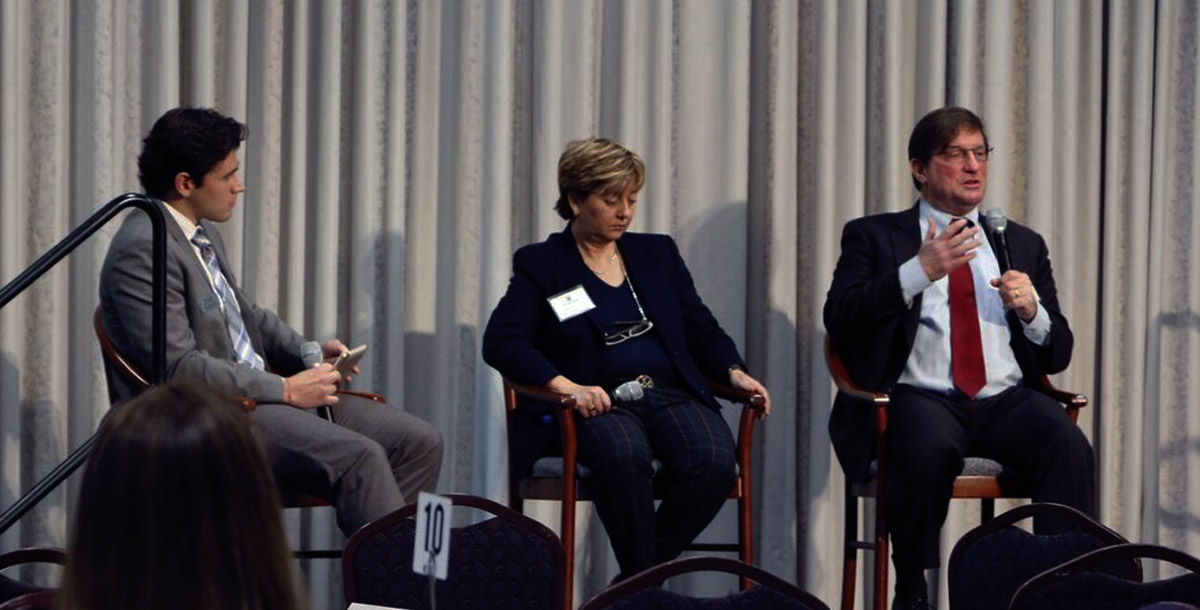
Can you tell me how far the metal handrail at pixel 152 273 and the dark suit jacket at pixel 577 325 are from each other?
903 mm

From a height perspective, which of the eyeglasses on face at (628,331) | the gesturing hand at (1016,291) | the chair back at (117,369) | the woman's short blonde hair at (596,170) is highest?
the woman's short blonde hair at (596,170)

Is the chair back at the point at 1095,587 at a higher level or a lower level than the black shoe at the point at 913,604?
higher

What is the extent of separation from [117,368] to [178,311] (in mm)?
189

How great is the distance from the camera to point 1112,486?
5.26m

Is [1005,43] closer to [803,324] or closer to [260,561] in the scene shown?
[803,324]

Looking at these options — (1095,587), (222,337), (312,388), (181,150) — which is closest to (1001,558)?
(1095,587)

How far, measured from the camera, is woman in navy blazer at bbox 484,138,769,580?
13.0ft

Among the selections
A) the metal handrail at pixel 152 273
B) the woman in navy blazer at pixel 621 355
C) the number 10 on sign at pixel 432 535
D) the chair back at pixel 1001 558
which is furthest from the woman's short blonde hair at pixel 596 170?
the number 10 on sign at pixel 432 535

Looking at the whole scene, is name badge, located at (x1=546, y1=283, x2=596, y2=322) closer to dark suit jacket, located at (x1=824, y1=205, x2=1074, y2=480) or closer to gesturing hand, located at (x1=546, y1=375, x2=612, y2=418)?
gesturing hand, located at (x1=546, y1=375, x2=612, y2=418)

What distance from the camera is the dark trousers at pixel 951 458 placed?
395 cm

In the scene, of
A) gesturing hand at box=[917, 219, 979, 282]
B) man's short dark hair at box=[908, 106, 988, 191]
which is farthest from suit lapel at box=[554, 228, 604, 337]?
man's short dark hair at box=[908, 106, 988, 191]

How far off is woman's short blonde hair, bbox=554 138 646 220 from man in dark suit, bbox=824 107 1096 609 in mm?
625

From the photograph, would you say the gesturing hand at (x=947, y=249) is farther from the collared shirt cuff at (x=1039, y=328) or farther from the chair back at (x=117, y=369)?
the chair back at (x=117, y=369)

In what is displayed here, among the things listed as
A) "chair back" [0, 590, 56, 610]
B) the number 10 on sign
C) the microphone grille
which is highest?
the microphone grille
